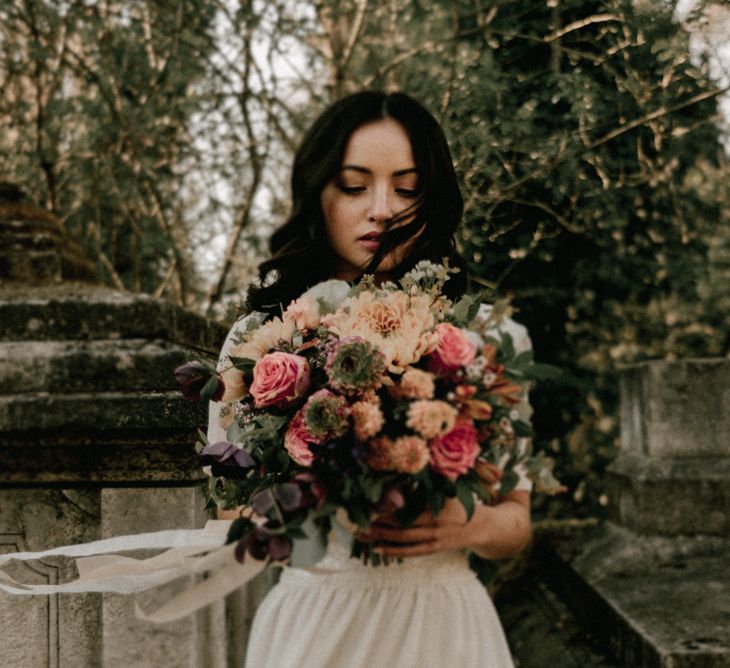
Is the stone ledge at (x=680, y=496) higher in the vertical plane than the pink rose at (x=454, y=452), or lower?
lower

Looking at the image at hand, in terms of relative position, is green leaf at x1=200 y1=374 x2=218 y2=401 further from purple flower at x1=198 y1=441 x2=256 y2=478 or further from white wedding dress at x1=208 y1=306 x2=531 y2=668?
white wedding dress at x1=208 y1=306 x2=531 y2=668

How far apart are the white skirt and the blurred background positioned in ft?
6.14

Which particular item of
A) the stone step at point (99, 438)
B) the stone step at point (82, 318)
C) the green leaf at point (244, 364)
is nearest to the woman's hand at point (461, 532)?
the green leaf at point (244, 364)

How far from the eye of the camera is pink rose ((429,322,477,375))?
1360 millimetres

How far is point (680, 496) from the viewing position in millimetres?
4430

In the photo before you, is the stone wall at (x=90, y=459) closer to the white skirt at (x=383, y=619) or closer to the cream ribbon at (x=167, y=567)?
the cream ribbon at (x=167, y=567)

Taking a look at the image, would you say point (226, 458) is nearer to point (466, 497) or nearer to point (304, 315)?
point (304, 315)

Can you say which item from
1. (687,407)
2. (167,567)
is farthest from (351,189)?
(687,407)

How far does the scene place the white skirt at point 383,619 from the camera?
1585 mm

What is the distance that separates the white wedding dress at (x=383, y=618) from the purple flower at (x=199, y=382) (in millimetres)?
392

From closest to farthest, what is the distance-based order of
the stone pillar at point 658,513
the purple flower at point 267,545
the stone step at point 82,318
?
the purple flower at point 267,545 < the stone step at point 82,318 < the stone pillar at point 658,513

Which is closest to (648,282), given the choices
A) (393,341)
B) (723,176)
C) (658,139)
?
(723,176)

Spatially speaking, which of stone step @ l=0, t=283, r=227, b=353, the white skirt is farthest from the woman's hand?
stone step @ l=0, t=283, r=227, b=353

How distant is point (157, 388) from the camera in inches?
85.0
